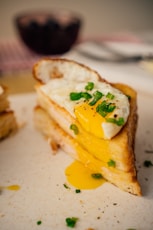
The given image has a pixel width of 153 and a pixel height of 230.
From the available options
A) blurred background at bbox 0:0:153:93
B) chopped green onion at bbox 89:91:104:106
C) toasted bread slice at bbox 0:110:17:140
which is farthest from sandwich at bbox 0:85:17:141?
blurred background at bbox 0:0:153:93

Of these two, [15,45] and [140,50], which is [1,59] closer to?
[15,45]

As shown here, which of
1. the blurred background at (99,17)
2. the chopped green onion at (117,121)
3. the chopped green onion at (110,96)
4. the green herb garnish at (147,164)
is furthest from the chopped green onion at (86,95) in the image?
the blurred background at (99,17)

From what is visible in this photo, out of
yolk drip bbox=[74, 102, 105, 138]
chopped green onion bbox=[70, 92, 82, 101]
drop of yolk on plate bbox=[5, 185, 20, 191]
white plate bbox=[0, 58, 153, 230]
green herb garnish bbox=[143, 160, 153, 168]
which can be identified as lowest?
drop of yolk on plate bbox=[5, 185, 20, 191]

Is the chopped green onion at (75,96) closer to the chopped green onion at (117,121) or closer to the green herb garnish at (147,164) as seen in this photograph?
the chopped green onion at (117,121)

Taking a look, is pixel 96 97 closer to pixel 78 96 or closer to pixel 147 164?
pixel 78 96

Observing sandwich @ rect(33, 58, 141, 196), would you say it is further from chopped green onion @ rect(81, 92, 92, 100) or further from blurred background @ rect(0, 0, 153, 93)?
blurred background @ rect(0, 0, 153, 93)

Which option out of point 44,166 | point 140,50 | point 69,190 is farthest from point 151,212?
point 140,50

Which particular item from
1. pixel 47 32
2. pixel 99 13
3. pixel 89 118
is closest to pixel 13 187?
pixel 89 118
